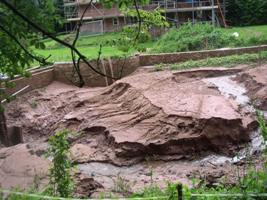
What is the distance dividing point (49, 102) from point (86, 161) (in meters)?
5.11

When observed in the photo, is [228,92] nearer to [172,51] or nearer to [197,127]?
[197,127]

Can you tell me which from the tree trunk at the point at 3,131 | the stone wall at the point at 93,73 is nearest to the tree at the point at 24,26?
the tree trunk at the point at 3,131

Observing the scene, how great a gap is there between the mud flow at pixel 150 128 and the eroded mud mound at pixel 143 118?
25 millimetres

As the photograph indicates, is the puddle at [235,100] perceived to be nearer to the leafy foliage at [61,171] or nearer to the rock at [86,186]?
the rock at [86,186]

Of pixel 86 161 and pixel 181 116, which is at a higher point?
pixel 181 116

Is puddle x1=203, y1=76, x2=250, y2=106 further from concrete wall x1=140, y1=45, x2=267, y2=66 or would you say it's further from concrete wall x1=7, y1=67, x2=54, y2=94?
concrete wall x1=7, y1=67, x2=54, y2=94

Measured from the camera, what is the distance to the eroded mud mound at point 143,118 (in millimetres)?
13141

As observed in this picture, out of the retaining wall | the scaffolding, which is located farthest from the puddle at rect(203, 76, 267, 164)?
the scaffolding

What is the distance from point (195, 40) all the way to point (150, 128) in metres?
9.64

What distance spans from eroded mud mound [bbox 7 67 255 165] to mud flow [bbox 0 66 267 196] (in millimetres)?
25

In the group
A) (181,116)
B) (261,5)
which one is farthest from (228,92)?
(261,5)

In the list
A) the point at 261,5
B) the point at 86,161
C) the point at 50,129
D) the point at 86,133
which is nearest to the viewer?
the point at 86,161

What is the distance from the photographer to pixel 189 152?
13047 mm

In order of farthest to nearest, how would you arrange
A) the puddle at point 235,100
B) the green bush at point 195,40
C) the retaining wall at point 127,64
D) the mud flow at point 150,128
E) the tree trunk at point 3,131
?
the green bush at point 195,40 → the retaining wall at point 127,64 → the tree trunk at point 3,131 → the puddle at point 235,100 → the mud flow at point 150,128
